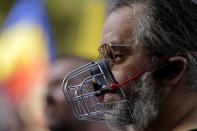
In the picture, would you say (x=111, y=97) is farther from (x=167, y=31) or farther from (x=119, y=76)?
(x=167, y=31)

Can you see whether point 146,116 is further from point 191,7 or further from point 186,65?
point 191,7

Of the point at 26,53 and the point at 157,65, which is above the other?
the point at 26,53

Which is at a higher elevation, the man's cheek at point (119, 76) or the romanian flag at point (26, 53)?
the romanian flag at point (26, 53)

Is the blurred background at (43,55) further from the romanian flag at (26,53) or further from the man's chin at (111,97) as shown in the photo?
the man's chin at (111,97)

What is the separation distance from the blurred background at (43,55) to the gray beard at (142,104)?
1439mm

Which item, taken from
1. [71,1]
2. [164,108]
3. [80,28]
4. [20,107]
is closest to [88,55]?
[80,28]

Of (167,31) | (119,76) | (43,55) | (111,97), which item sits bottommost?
(111,97)

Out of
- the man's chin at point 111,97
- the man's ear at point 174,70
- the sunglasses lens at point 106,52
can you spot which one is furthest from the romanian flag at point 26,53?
the man's ear at point 174,70

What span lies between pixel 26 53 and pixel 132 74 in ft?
8.30

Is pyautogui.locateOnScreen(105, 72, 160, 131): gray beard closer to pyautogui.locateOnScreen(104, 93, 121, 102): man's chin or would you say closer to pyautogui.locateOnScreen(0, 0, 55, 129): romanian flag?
pyautogui.locateOnScreen(104, 93, 121, 102): man's chin

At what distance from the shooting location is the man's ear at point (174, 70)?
2027 mm

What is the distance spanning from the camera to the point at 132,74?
6.84ft

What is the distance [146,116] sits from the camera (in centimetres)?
209

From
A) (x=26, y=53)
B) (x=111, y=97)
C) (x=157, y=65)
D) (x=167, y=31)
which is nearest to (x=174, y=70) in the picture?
(x=157, y=65)
